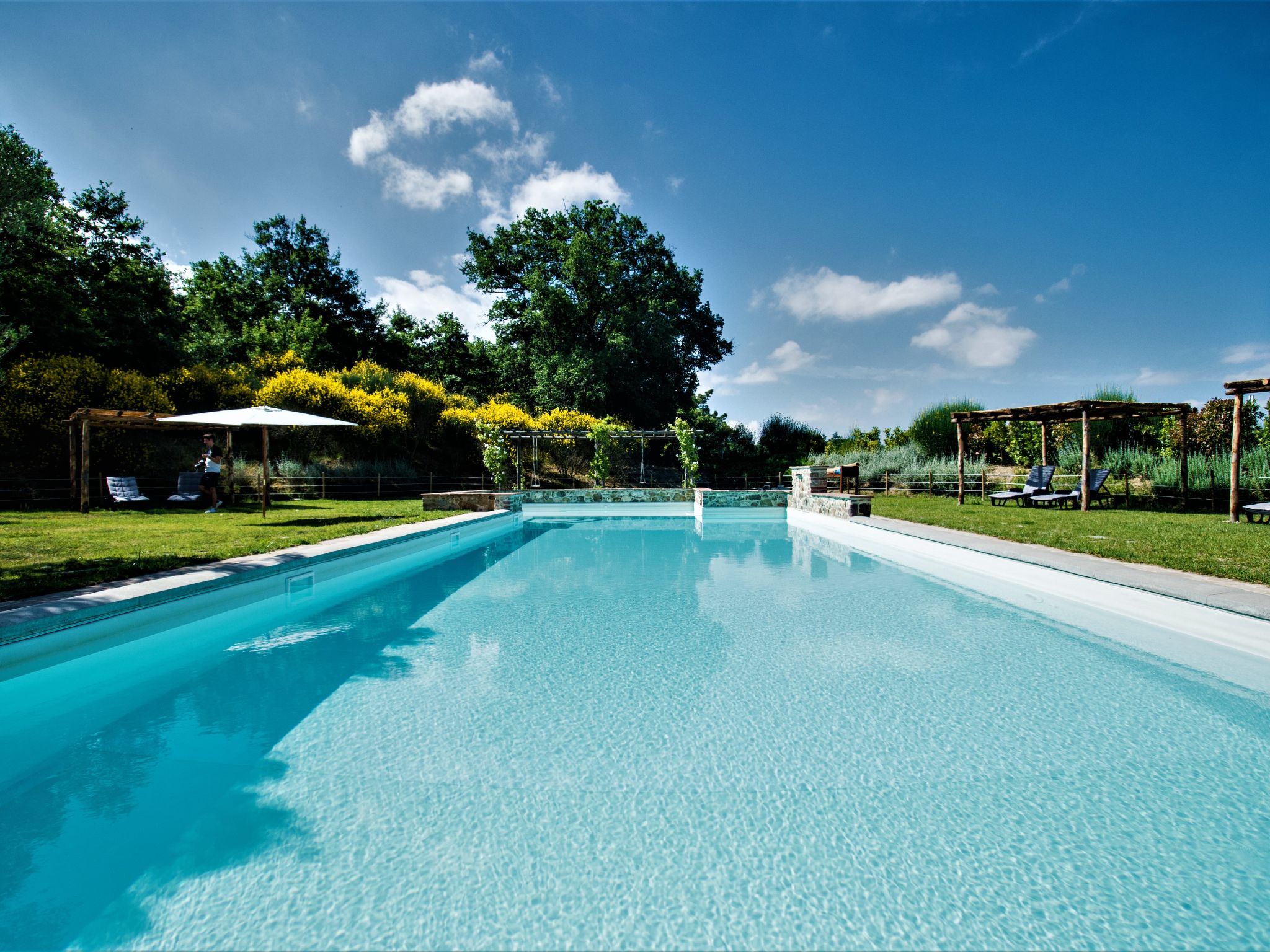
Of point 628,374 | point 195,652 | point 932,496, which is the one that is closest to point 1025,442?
point 932,496

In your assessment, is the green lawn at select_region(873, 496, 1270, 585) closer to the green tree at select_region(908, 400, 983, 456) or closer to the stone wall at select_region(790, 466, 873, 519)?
the stone wall at select_region(790, 466, 873, 519)

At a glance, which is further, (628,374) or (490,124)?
(628,374)

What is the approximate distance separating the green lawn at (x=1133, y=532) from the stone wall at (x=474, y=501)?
8.68 m

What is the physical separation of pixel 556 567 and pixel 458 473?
40.8ft

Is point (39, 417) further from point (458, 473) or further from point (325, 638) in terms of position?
point (325, 638)

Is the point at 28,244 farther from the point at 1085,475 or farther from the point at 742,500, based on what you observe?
the point at 1085,475

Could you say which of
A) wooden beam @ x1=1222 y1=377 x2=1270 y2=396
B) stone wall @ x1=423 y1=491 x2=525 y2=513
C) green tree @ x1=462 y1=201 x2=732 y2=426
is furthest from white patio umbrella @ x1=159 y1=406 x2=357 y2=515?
green tree @ x1=462 y1=201 x2=732 y2=426

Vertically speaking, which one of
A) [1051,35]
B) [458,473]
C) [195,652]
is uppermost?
[1051,35]

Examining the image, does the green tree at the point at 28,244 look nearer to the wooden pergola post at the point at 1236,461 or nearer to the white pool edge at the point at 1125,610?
the white pool edge at the point at 1125,610

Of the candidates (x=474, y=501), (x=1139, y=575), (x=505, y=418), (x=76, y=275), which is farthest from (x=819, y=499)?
(x=76, y=275)

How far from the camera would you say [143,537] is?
281 inches

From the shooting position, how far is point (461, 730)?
2.79 m

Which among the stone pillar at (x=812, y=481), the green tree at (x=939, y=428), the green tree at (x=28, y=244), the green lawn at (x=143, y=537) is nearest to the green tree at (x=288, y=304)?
the green tree at (x=28, y=244)

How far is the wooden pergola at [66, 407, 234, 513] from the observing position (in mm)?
10477
